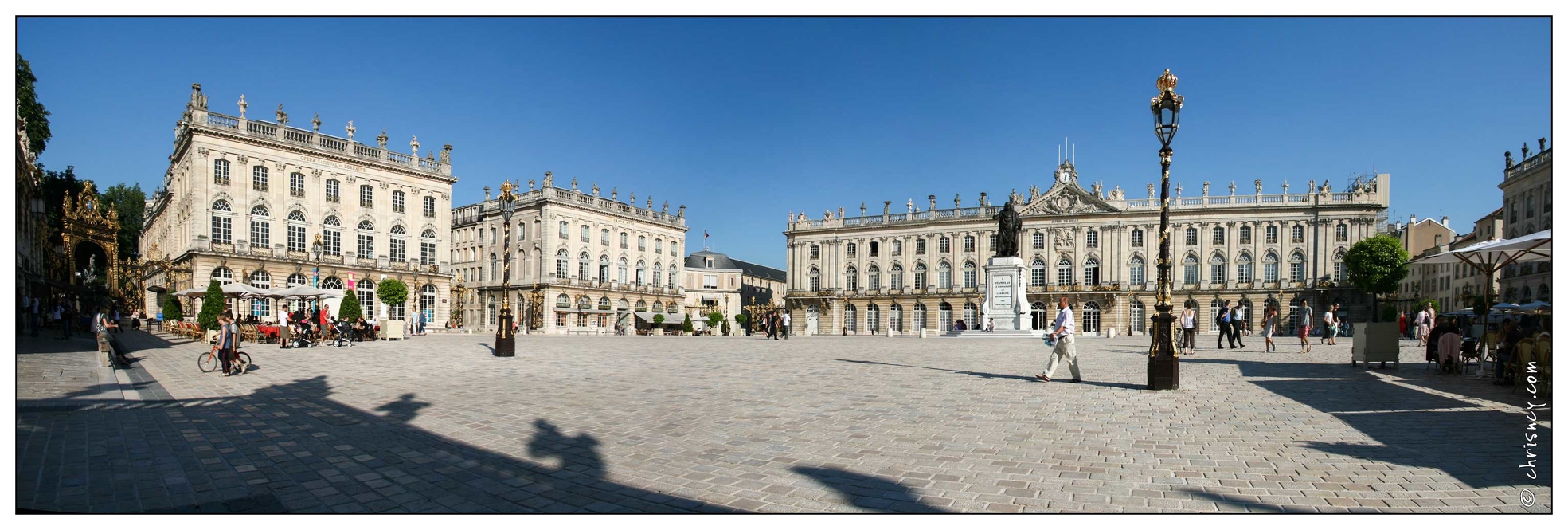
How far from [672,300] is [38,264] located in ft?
145

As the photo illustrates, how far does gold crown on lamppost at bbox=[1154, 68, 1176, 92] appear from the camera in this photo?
10672mm

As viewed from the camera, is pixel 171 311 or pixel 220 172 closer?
pixel 171 311

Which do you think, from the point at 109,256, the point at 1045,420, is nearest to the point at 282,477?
the point at 1045,420

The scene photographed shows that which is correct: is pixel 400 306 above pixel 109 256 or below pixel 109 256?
below

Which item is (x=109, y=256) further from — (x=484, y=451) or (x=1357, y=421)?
(x=1357, y=421)

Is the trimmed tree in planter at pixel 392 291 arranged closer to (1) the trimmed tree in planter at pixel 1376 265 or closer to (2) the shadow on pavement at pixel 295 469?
(2) the shadow on pavement at pixel 295 469

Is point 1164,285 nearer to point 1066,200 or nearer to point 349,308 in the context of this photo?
point 349,308

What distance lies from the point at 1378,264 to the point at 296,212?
70142mm

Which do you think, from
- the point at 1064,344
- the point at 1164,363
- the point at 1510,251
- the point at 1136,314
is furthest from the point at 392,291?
the point at 1136,314

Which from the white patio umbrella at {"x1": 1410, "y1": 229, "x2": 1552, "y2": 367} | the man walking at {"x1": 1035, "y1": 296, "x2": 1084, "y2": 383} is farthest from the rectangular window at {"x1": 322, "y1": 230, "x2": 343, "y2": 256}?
the white patio umbrella at {"x1": 1410, "y1": 229, "x2": 1552, "y2": 367}

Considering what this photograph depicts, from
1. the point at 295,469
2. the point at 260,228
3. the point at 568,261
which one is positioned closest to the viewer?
the point at 295,469

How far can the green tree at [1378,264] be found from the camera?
50.3 m

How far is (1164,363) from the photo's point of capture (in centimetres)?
1046
